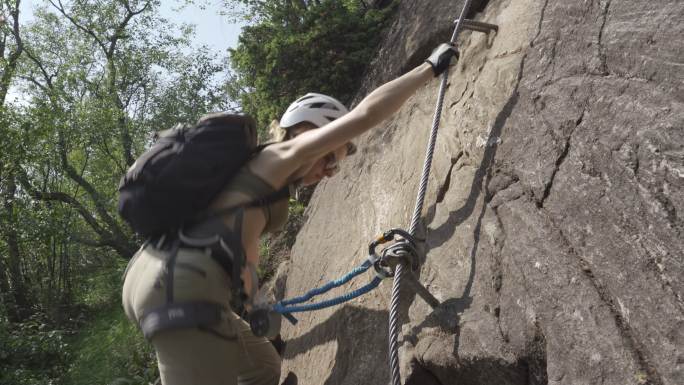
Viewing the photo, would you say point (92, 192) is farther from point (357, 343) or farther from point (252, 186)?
point (252, 186)

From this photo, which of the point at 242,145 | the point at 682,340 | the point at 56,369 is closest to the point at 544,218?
the point at 682,340

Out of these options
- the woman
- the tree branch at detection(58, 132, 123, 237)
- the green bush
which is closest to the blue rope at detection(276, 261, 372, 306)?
the woman

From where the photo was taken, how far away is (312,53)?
27.0 feet

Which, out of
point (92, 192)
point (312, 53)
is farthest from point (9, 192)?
point (312, 53)

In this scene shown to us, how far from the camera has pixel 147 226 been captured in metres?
2.54

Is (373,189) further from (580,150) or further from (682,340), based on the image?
(682,340)

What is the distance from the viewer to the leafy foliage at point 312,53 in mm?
7988

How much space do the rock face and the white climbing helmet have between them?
0.89m

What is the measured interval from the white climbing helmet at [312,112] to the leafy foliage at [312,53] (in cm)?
435

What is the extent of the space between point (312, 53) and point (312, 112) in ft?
16.8

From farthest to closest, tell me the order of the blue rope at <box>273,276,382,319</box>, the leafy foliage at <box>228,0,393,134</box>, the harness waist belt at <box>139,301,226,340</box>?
the leafy foliage at <box>228,0,393,134</box> < the blue rope at <box>273,276,382,319</box> < the harness waist belt at <box>139,301,226,340</box>

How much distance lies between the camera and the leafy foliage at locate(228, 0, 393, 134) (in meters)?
7.99

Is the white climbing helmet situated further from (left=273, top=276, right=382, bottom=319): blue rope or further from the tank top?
(left=273, top=276, right=382, bottom=319): blue rope

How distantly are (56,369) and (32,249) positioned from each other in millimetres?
6789
